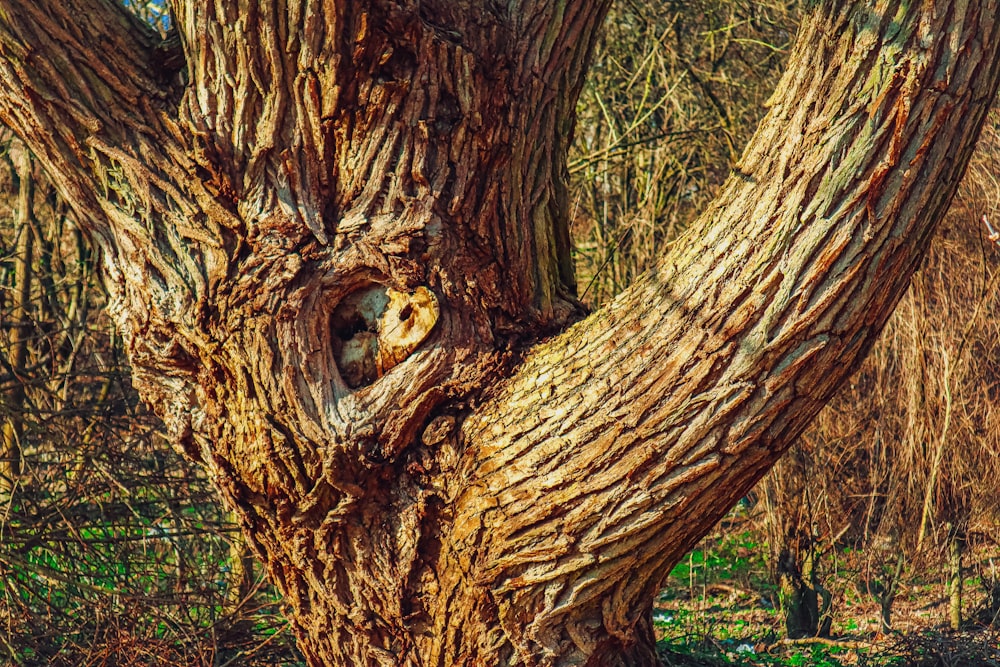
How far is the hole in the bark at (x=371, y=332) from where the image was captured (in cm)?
257

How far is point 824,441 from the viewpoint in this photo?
580 centimetres

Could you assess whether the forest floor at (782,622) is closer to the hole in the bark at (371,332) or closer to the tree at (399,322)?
the tree at (399,322)

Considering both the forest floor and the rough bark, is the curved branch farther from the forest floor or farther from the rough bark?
the rough bark

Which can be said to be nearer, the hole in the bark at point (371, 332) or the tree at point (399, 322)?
the tree at point (399, 322)

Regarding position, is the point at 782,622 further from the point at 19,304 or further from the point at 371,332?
the point at 19,304

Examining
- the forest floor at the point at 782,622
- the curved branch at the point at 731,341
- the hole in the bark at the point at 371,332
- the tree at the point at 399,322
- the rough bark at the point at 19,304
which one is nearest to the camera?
the curved branch at the point at 731,341

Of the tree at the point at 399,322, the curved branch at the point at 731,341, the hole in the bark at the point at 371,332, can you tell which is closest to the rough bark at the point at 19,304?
the tree at the point at 399,322

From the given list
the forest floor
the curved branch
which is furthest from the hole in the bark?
the forest floor

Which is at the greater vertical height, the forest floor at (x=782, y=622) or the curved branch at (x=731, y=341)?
the curved branch at (x=731, y=341)

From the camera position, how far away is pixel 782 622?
19.2 ft

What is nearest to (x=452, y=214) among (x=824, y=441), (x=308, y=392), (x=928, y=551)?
(x=308, y=392)

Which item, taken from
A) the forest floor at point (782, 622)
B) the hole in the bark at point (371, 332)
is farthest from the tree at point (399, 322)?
the forest floor at point (782, 622)

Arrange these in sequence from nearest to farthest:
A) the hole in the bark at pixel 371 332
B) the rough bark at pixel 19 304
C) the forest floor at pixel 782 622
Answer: the hole in the bark at pixel 371 332, the forest floor at pixel 782 622, the rough bark at pixel 19 304

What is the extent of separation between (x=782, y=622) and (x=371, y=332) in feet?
14.1
